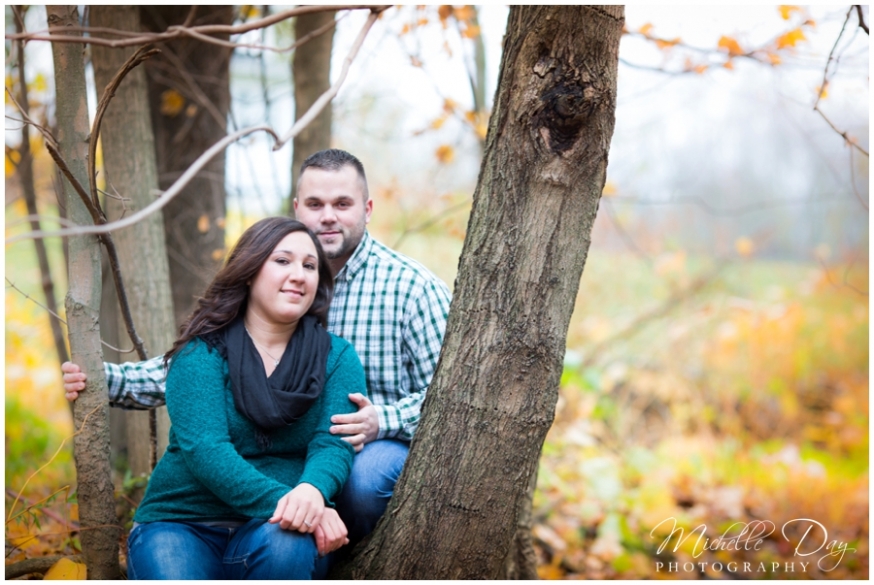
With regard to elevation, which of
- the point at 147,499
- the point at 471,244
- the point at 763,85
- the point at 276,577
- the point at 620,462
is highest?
the point at 763,85

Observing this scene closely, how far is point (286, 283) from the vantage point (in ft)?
7.45

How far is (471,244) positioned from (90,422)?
1454 mm

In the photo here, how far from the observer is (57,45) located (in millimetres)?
2334

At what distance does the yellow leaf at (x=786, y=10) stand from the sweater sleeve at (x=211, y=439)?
3.27 m

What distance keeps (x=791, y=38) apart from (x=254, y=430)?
341 centimetres

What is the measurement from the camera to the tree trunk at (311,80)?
4.14 metres

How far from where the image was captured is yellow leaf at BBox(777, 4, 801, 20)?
11.6 feet

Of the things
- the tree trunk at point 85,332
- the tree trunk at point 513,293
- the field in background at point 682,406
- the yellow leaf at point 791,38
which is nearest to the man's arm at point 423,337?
the tree trunk at point 513,293

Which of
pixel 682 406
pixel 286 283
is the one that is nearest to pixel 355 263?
pixel 286 283

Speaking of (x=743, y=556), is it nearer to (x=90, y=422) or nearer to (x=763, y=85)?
(x=763, y=85)

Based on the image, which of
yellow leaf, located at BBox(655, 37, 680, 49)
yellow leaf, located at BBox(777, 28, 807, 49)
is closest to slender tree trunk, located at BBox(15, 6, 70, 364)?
yellow leaf, located at BBox(655, 37, 680, 49)

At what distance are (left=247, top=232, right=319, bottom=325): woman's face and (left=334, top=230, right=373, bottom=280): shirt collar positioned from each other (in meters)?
0.43

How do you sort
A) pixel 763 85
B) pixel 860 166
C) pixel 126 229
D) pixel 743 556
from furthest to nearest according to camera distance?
pixel 860 166, pixel 763 85, pixel 743 556, pixel 126 229

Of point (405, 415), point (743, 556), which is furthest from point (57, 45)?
point (743, 556)
